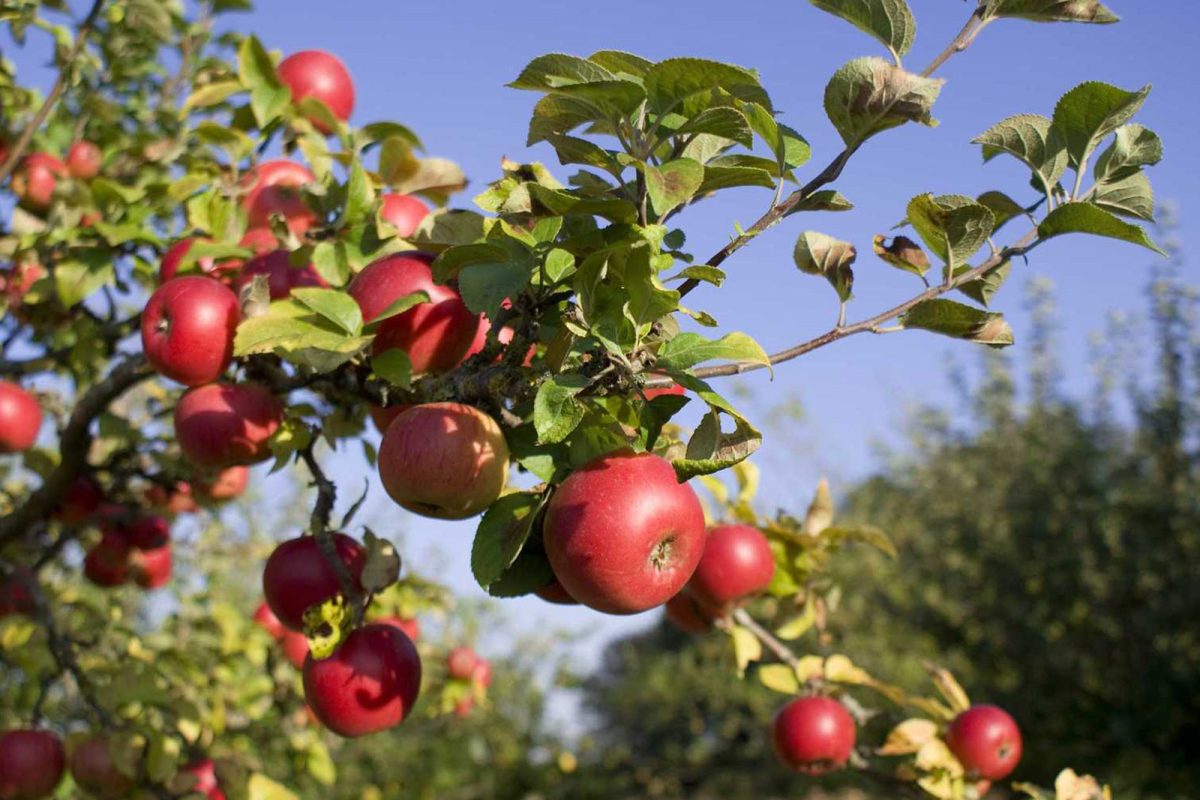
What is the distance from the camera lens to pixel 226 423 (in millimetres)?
1487

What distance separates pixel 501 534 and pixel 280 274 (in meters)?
0.63

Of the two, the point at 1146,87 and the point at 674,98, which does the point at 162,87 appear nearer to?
the point at 674,98

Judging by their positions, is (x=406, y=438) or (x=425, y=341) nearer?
(x=406, y=438)

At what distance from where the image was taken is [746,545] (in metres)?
1.82

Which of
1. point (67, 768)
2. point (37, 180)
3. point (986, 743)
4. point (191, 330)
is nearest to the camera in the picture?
point (191, 330)

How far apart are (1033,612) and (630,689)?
408cm

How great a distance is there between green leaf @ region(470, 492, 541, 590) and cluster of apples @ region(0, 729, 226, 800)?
115 centimetres

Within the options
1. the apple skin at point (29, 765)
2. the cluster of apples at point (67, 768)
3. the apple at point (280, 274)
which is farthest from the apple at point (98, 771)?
the apple at point (280, 274)

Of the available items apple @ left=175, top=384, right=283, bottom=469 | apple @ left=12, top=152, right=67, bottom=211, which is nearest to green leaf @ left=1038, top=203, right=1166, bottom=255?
apple @ left=175, top=384, right=283, bottom=469

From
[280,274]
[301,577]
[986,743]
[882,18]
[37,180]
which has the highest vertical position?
[37,180]

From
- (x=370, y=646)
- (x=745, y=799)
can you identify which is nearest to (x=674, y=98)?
(x=370, y=646)

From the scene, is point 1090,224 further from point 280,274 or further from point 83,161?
point 83,161

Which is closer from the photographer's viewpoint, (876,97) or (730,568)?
(876,97)

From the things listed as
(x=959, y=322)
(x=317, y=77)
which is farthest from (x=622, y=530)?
(x=317, y=77)
